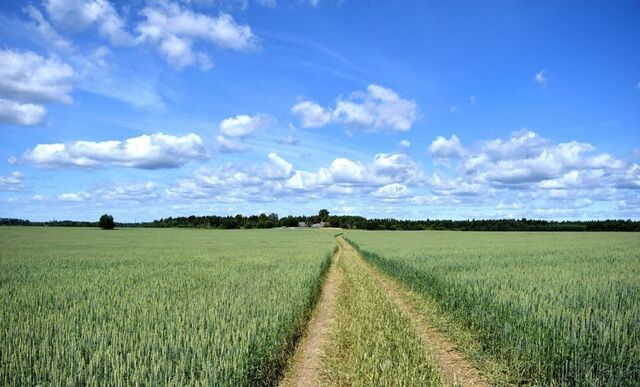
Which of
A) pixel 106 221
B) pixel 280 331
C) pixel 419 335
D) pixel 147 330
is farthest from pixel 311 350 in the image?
pixel 106 221

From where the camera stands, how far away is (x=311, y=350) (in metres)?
8.14

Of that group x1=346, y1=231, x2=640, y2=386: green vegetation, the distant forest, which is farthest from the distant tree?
x1=346, y1=231, x2=640, y2=386: green vegetation

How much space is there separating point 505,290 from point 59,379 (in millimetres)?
9823

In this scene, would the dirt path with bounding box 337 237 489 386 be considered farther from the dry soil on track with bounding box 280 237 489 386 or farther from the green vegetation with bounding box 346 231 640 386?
the green vegetation with bounding box 346 231 640 386

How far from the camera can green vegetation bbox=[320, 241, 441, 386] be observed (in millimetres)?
6160

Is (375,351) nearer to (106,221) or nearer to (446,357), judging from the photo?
(446,357)

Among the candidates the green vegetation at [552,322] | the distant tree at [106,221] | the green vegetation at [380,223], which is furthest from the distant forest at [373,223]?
the green vegetation at [552,322]

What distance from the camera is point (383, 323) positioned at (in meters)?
9.20

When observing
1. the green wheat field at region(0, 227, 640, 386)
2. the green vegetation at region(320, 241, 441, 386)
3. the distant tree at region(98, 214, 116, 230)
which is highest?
the distant tree at region(98, 214, 116, 230)

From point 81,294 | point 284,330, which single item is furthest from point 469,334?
point 81,294

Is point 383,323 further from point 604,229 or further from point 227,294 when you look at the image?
point 604,229

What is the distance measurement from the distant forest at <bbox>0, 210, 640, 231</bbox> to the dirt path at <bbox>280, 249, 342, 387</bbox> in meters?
119

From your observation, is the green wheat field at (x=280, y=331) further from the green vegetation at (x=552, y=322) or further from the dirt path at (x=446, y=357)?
the dirt path at (x=446, y=357)

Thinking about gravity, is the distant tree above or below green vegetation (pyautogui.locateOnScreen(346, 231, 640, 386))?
above
